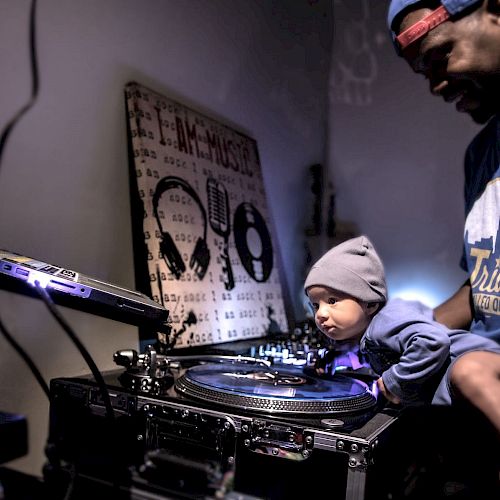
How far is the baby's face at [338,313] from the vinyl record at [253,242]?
30.1 inches

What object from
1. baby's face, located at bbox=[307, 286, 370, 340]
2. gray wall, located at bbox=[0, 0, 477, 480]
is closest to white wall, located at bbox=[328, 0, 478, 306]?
gray wall, located at bbox=[0, 0, 477, 480]

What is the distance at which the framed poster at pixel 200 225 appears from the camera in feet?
4.66

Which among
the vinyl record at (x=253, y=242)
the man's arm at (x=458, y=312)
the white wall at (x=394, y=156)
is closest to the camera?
the man's arm at (x=458, y=312)

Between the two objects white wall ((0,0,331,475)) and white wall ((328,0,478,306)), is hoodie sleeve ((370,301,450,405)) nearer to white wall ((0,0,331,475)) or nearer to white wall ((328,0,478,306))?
white wall ((0,0,331,475))

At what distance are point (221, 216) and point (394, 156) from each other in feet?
4.01

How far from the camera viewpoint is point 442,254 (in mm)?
2389

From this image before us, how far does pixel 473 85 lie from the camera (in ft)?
3.73

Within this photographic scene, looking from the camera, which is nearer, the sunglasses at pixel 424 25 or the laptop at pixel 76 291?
the laptop at pixel 76 291

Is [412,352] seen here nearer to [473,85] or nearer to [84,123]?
[473,85]

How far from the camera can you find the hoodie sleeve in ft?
2.93

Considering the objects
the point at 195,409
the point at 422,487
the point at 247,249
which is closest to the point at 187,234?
the point at 247,249

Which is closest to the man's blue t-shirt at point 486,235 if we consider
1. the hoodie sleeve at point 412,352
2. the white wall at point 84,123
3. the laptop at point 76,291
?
the hoodie sleeve at point 412,352

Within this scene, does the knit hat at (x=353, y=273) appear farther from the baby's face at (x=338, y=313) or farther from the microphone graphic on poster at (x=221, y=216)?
the microphone graphic on poster at (x=221, y=216)

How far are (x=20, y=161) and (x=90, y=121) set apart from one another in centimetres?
26
